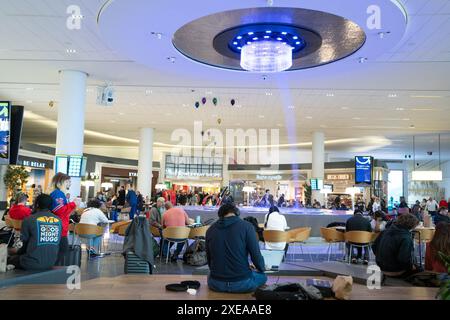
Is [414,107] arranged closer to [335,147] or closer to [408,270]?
[408,270]

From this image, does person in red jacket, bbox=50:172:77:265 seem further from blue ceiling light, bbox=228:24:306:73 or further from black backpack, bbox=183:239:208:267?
blue ceiling light, bbox=228:24:306:73

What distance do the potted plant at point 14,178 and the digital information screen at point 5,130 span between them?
39.0ft

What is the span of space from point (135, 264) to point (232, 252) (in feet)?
8.40

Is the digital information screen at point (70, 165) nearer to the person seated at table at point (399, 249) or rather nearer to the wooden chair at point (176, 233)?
the wooden chair at point (176, 233)

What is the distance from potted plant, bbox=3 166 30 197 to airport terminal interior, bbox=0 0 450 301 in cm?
7

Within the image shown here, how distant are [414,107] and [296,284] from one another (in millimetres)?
14498

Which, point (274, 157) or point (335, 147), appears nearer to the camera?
point (335, 147)

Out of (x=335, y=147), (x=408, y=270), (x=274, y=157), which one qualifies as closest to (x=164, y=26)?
(x=408, y=270)

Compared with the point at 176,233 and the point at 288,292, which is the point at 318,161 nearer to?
the point at 176,233

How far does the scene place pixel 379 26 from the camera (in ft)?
25.0

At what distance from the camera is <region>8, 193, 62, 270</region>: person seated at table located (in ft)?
15.7

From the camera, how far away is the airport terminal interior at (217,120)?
4.56 meters

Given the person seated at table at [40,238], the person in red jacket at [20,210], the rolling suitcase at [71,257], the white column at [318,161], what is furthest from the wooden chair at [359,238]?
the white column at [318,161]

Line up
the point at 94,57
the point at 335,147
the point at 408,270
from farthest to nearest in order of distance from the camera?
the point at 335,147, the point at 94,57, the point at 408,270
